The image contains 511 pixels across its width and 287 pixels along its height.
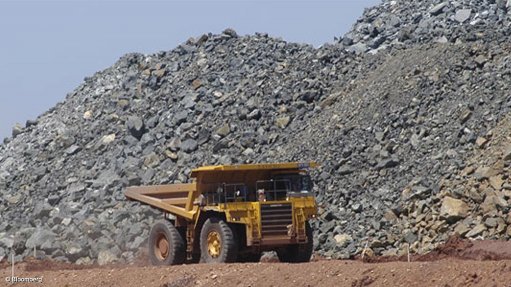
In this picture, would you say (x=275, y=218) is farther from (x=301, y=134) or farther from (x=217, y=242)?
(x=301, y=134)

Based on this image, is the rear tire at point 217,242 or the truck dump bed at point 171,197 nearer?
the rear tire at point 217,242

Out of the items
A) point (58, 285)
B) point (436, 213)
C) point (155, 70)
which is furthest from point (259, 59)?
point (58, 285)

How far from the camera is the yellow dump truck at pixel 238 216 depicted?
86.6 feet

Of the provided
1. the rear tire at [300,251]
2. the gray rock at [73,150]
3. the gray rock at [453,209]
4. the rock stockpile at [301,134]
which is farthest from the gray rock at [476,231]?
the gray rock at [73,150]

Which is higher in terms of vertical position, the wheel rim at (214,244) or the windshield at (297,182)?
the windshield at (297,182)

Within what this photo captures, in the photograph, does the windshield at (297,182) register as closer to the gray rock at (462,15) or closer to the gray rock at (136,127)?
the gray rock at (136,127)

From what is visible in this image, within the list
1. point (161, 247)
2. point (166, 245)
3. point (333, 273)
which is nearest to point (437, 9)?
point (161, 247)

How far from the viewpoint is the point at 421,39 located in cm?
4634

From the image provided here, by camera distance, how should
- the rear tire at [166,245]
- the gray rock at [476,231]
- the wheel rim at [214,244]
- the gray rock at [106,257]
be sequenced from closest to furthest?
the wheel rim at [214,244]
the rear tire at [166,245]
the gray rock at [476,231]
the gray rock at [106,257]

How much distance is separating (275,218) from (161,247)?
317 centimetres

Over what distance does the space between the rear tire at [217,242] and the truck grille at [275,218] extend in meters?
0.70

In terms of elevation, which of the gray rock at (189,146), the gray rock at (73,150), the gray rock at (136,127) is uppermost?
the gray rock at (136,127)

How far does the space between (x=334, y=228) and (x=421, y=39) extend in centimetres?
1510

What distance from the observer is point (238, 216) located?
2639 cm
